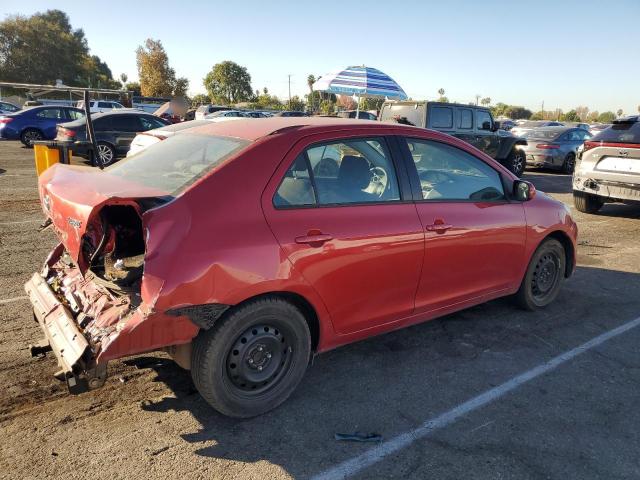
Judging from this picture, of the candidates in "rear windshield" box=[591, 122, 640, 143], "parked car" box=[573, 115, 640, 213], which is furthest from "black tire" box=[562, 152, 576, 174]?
"rear windshield" box=[591, 122, 640, 143]

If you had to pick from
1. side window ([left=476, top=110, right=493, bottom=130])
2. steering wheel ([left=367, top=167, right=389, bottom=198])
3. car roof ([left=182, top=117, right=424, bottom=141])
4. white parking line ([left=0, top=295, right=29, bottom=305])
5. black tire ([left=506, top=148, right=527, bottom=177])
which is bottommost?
white parking line ([left=0, top=295, right=29, bottom=305])

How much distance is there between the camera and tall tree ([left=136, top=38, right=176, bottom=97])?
59.7 m

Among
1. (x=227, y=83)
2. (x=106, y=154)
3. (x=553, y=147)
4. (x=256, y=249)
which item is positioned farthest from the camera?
(x=227, y=83)

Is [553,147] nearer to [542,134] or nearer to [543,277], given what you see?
[542,134]

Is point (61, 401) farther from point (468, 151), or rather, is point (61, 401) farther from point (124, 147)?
point (124, 147)

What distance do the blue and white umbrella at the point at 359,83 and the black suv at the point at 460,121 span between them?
2.76 metres

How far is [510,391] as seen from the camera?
329 cm

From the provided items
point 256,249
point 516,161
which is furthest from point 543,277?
point 516,161

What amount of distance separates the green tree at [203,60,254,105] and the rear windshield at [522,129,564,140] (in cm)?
Answer: 6445

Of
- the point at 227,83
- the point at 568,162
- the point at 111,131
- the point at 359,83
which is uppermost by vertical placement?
the point at 227,83

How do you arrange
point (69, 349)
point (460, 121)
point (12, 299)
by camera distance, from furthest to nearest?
point (460, 121)
point (12, 299)
point (69, 349)

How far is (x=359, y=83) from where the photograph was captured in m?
15.0

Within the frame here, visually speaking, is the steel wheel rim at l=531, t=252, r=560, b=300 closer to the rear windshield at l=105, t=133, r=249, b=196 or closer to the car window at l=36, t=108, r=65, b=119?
the rear windshield at l=105, t=133, r=249, b=196

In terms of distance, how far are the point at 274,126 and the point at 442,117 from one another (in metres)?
9.42
